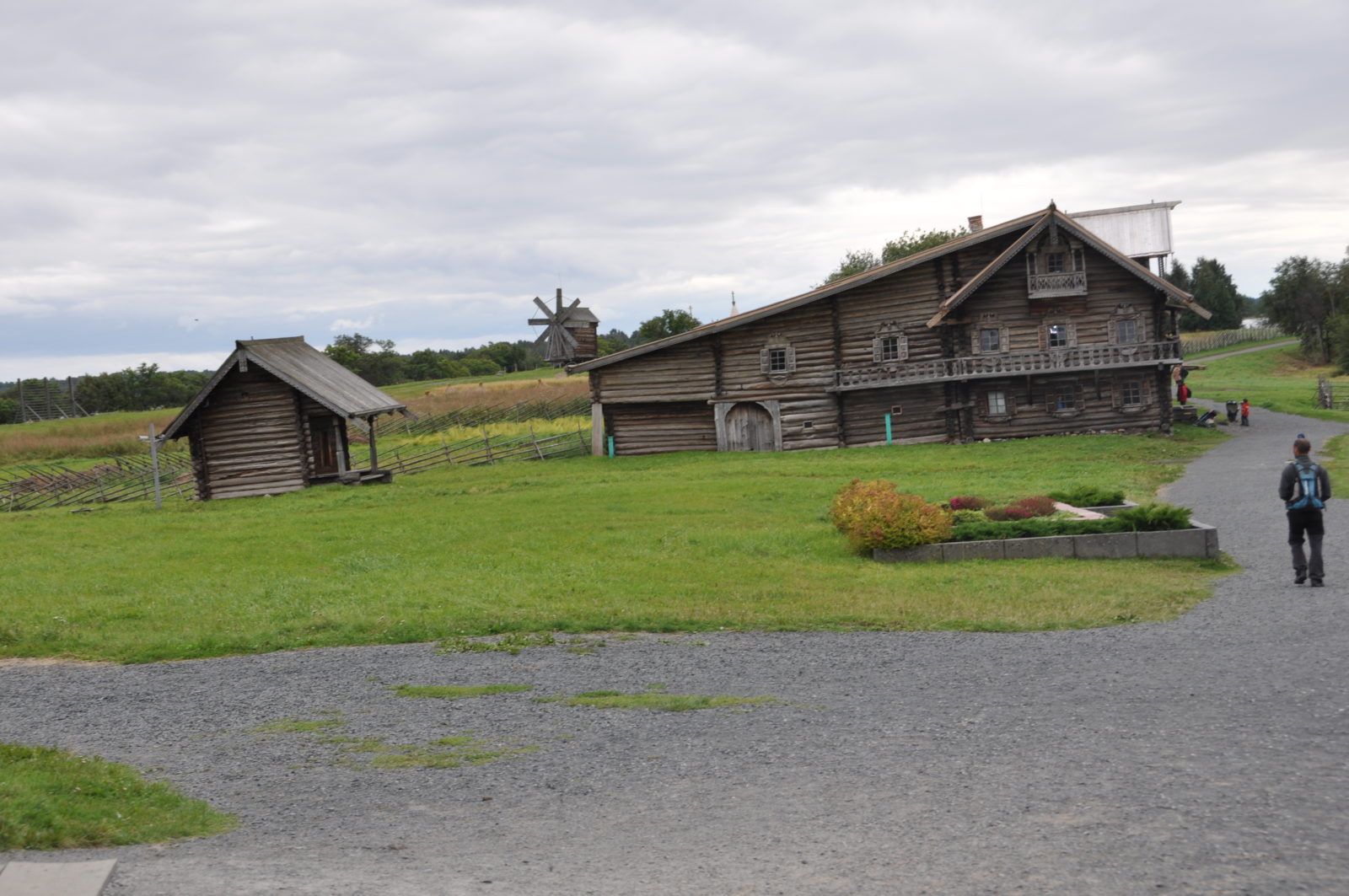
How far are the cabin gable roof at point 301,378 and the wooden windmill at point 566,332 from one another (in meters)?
11.9

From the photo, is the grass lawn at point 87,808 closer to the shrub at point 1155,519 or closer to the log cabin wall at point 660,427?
the shrub at point 1155,519

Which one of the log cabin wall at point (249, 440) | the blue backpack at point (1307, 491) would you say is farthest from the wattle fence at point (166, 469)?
the blue backpack at point (1307, 491)

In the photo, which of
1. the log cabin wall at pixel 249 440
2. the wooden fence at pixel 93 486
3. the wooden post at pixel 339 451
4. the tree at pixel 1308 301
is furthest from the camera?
the tree at pixel 1308 301

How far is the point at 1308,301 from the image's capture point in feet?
362

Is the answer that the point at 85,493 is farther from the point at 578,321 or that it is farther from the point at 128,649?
the point at 128,649

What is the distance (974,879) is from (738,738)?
11.5ft

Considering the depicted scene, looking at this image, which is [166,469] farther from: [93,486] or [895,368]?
[895,368]

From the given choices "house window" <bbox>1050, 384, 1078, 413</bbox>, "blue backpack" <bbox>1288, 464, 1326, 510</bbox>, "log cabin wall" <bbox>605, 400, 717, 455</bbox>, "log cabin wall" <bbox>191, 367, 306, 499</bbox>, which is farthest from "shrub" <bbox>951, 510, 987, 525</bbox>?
"log cabin wall" <bbox>605, 400, 717, 455</bbox>

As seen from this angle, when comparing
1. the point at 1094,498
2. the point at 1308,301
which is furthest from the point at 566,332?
the point at 1308,301

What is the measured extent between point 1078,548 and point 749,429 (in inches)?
1155

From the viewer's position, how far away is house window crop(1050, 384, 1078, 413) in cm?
4556

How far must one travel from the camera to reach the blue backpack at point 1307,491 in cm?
1538

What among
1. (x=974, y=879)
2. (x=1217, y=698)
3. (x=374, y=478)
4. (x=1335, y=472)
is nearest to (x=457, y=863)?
(x=974, y=879)

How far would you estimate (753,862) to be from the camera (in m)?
6.88
